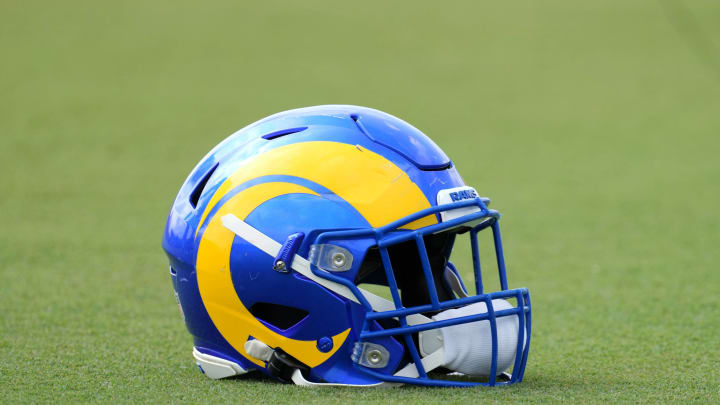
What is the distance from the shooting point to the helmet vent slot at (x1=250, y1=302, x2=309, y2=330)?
2814 millimetres

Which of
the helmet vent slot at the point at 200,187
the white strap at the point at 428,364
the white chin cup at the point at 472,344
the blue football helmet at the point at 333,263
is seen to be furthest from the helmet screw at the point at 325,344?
the helmet vent slot at the point at 200,187

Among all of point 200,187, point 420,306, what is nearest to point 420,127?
point 200,187

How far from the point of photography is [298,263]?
2693 millimetres

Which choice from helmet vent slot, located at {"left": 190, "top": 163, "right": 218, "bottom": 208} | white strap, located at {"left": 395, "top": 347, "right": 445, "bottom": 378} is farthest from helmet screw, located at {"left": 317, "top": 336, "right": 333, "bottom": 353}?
helmet vent slot, located at {"left": 190, "top": 163, "right": 218, "bottom": 208}

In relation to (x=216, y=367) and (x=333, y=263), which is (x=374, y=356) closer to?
Result: (x=333, y=263)

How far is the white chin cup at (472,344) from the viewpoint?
9.14 ft

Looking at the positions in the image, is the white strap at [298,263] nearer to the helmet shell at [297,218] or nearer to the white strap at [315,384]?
the helmet shell at [297,218]

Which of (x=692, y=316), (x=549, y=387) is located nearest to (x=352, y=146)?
(x=549, y=387)

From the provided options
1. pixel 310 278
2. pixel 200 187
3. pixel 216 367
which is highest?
pixel 200 187

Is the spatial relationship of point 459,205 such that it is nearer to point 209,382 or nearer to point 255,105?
point 209,382

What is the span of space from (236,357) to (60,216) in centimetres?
447

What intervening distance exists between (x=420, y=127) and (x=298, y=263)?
26.0 feet

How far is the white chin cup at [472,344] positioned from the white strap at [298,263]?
0.29 ft

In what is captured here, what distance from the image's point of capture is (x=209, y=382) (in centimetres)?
295
